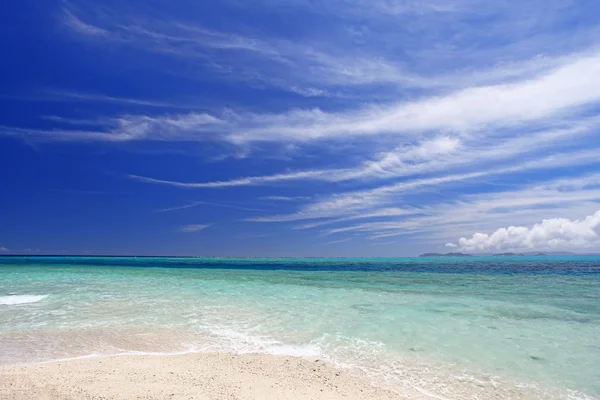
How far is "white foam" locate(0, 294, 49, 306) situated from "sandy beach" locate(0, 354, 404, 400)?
9.76m

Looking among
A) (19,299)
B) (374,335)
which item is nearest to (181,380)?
(374,335)

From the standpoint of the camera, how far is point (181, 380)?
5.92 m

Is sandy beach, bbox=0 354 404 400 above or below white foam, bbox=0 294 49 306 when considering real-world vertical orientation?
below

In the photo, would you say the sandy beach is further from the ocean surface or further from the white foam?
the white foam

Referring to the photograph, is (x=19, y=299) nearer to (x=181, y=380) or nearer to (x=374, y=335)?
(x=181, y=380)

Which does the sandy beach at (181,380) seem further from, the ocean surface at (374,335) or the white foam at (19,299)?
the white foam at (19,299)

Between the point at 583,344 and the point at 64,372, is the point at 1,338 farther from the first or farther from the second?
the point at 583,344

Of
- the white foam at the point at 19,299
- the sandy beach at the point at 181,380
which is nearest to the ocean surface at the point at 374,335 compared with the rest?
the white foam at the point at 19,299

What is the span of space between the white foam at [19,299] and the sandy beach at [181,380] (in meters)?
9.76

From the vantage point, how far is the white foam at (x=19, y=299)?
14008mm

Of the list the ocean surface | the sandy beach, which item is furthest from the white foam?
the sandy beach

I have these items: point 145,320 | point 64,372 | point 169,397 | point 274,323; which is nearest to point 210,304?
point 145,320

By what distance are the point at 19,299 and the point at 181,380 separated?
13.7 meters

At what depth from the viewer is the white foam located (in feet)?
46.0
